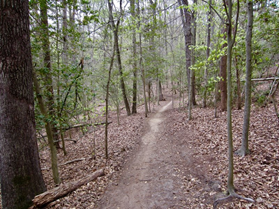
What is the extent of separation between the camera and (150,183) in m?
4.63

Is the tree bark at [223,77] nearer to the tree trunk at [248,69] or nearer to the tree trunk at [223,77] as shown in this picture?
the tree trunk at [223,77]

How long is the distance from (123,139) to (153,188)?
446 centimetres

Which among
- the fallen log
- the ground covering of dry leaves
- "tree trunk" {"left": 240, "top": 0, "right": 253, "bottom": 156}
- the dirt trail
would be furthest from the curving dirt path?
"tree trunk" {"left": 240, "top": 0, "right": 253, "bottom": 156}

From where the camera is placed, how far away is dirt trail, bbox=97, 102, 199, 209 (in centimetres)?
389

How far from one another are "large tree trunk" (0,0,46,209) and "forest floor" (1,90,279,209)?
91 centimetres

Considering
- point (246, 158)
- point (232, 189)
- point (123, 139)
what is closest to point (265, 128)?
point (246, 158)

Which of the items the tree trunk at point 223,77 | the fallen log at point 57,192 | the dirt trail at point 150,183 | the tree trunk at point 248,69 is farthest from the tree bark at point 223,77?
the fallen log at point 57,192

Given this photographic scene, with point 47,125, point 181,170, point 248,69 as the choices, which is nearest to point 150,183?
point 181,170

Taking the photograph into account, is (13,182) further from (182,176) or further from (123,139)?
(123,139)

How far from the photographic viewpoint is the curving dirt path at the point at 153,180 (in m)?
3.90

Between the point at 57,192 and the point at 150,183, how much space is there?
2.54 m

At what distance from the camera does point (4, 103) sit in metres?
3.16

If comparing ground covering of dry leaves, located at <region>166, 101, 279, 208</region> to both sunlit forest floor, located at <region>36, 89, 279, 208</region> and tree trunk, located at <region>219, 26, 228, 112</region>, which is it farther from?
tree trunk, located at <region>219, 26, 228, 112</region>

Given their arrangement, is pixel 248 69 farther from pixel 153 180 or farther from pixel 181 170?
pixel 153 180
